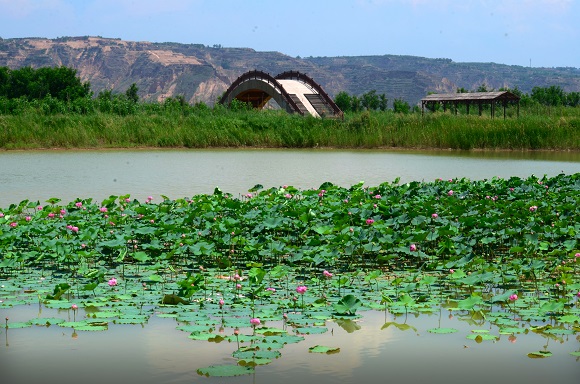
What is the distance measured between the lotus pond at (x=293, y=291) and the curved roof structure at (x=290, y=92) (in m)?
34.6

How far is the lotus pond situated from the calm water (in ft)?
18.5

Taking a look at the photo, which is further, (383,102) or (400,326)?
(383,102)

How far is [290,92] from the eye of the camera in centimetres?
4788

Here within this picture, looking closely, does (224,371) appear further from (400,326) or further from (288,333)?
(400,326)

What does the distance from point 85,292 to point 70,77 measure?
51917 mm

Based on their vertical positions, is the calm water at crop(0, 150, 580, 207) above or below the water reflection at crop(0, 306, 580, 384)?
above

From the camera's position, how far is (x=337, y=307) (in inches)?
221

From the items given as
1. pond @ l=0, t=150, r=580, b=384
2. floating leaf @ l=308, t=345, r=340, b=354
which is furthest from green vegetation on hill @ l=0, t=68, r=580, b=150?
floating leaf @ l=308, t=345, r=340, b=354

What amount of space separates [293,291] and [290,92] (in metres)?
41.9

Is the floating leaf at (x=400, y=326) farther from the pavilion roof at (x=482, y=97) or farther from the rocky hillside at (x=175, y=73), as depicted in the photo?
the rocky hillside at (x=175, y=73)

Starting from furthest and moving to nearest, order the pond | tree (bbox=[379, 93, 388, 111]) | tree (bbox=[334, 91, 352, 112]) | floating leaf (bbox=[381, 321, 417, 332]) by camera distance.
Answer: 1. tree (bbox=[379, 93, 388, 111])
2. tree (bbox=[334, 91, 352, 112])
3. floating leaf (bbox=[381, 321, 417, 332])
4. the pond

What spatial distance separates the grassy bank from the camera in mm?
27562

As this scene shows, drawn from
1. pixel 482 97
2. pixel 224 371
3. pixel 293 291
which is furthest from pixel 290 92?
pixel 224 371

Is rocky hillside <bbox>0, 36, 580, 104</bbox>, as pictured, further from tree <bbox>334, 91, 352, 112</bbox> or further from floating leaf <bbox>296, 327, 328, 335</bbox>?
floating leaf <bbox>296, 327, 328, 335</bbox>
